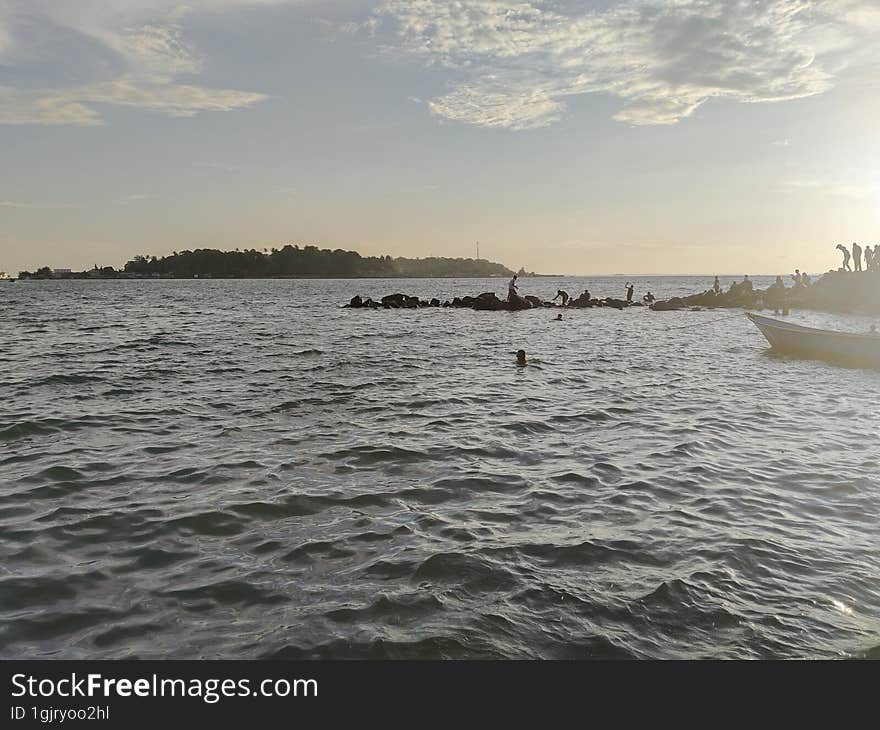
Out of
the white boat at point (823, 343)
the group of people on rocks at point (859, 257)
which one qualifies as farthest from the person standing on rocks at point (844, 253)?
the white boat at point (823, 343)

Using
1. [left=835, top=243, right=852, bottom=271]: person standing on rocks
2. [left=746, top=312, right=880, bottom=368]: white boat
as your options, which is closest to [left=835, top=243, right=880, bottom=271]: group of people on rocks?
[left=835, top=243, right=852, bottom=271]: person standing on rocks

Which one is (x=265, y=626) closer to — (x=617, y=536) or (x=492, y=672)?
(x=492, y=672)

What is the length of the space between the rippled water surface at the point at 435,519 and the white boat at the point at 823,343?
5945 mm

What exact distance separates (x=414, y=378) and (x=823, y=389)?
532 inches

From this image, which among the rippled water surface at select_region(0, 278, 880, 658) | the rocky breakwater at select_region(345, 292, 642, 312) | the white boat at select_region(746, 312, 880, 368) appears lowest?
the rippled water surface at select_region(0, 278, 880, 658)

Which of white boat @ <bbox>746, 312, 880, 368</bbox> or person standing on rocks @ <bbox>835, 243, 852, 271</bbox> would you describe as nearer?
white boat @ <bbox>746, 312, 880, 368</bbox>

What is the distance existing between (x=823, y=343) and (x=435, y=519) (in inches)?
951

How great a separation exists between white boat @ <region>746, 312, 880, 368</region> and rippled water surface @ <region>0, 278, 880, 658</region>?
5.95 meters

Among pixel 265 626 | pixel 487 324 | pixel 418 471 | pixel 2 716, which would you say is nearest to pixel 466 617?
pixel 265 626

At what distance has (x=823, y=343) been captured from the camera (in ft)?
86.0

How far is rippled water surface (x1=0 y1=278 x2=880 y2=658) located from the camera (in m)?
5.84

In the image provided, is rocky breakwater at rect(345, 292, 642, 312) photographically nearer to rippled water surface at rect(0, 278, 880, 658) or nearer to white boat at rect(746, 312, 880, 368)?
white boat at rect(746, 312, 880, 368)

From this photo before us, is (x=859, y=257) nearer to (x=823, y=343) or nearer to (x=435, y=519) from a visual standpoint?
(x=823, y=343)

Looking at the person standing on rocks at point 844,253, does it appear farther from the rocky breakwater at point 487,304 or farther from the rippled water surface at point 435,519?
the rippled water surface at point 435,519
